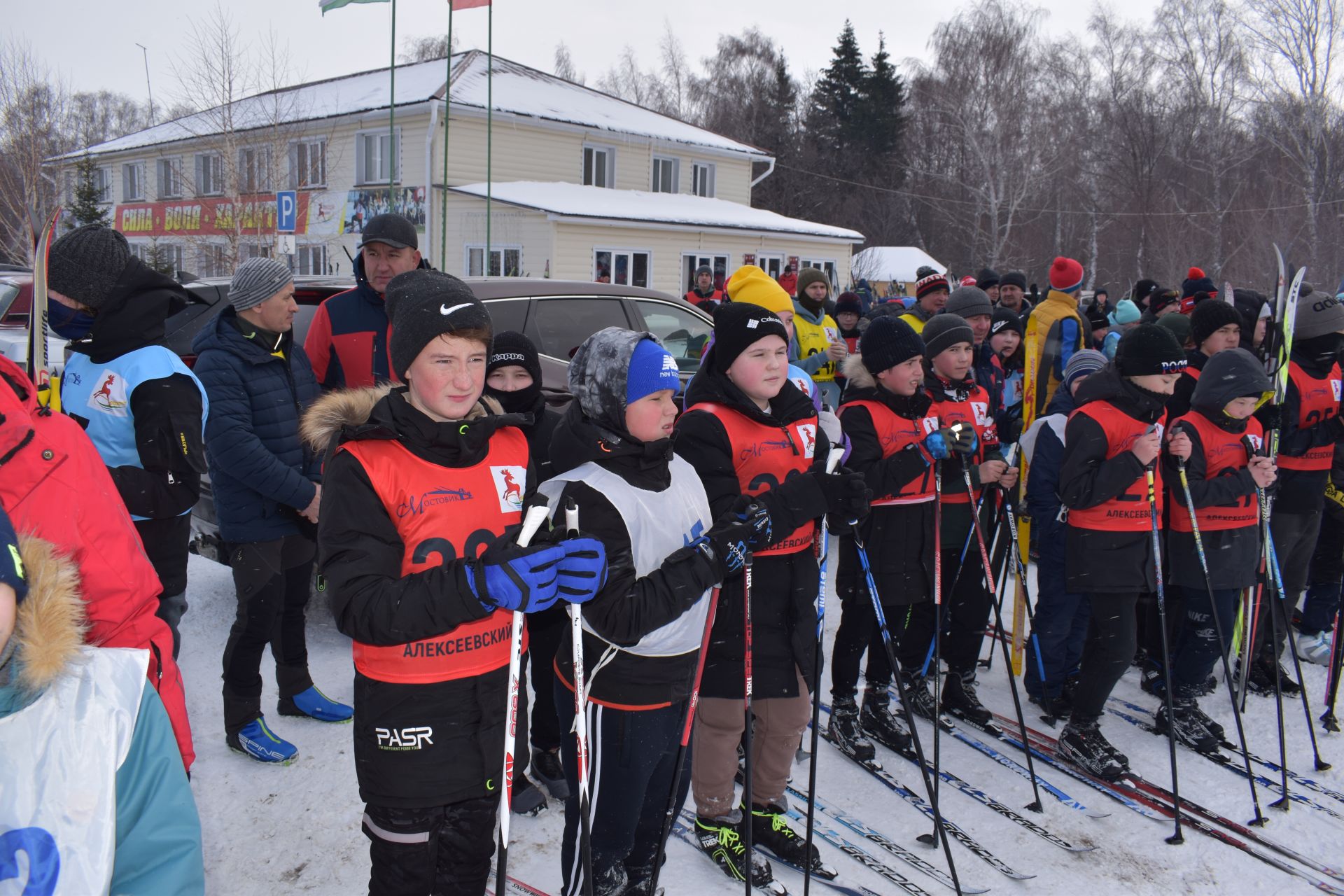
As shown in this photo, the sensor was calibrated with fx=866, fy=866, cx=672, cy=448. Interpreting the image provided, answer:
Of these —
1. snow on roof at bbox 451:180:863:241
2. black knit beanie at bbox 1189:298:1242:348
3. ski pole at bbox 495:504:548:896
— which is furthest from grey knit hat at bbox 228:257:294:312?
snow on roof at bbox 451:180:863:241

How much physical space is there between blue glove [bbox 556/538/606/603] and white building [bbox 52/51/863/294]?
1822 cm

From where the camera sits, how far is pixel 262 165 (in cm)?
1925

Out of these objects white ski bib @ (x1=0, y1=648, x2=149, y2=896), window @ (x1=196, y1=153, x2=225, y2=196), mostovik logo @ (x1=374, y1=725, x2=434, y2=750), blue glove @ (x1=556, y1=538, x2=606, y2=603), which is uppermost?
window @ (x1=196, y1=153, x2=225, y2=196)

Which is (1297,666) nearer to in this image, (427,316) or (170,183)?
(427,316)

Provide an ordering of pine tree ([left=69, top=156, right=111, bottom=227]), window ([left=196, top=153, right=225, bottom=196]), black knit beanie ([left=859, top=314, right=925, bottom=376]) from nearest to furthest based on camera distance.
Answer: black knit beanie ([left=859, top=314, right=925, bottom=376])
pine tree ([left=69, top=156, right=111, bottom=227])
window ([left=196, top=153, right=225, bottom=196])

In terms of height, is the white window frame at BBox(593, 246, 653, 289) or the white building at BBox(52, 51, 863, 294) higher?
the white building at BBox(52, 51, 863, 294)

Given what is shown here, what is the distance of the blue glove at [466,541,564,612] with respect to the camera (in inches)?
74.9

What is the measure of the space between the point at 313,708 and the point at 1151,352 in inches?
161

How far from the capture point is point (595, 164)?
84.0 ft

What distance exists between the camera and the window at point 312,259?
25109mm

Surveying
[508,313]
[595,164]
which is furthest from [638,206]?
[508,313]

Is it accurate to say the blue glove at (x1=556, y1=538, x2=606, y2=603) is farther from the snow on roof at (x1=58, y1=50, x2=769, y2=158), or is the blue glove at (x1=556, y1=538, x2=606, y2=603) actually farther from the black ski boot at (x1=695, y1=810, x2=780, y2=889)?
the snow on roof at (x1=58, y1=50, x2=769, y2=158)

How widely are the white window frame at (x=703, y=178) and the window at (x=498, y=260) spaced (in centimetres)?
810

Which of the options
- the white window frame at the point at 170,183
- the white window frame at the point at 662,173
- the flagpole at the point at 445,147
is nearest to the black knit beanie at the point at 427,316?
the flagpole at the point at 445,147
